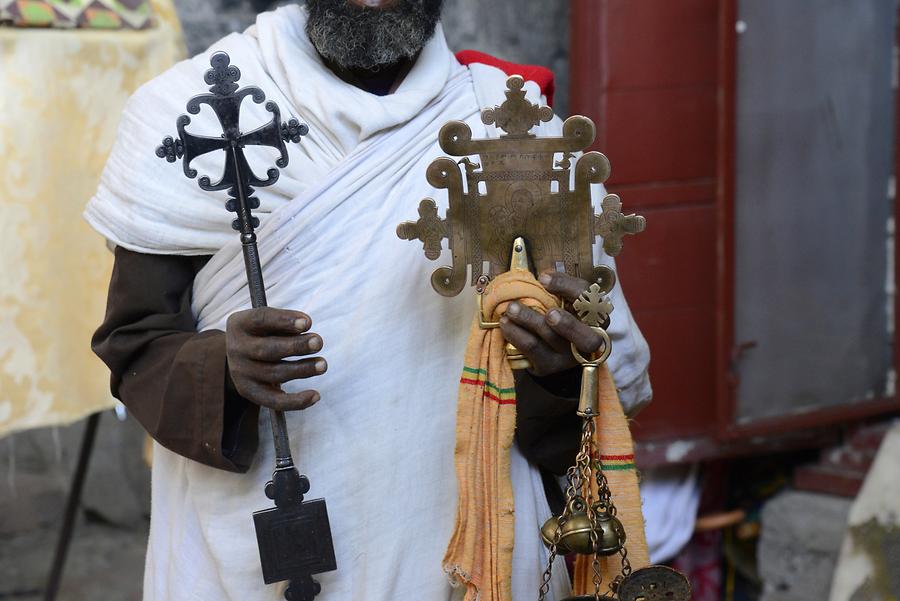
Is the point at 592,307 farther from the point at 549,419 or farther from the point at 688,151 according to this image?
the point at 688,151

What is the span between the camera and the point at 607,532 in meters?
2.00

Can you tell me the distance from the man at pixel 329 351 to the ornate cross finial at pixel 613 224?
0.25 metres

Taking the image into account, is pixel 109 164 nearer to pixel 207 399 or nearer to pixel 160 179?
pixel 160 179

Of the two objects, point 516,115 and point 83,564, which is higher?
point 516,115

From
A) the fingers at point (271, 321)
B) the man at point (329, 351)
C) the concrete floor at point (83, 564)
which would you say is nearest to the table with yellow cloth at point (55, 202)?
the man at point (329, 351)

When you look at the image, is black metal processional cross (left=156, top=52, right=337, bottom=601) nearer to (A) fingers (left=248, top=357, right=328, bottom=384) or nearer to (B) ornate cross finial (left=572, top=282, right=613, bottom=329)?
(A) fingers (left=248, top=357, right=328, bottom=384)

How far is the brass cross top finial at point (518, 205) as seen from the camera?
2.03m

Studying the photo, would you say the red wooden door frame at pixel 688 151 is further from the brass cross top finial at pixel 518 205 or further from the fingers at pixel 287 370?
the fingers at pixel 287 370

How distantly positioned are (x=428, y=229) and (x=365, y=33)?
52 centimetres

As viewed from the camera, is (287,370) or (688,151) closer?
(287,370)

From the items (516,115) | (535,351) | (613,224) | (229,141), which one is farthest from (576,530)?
(229,141)

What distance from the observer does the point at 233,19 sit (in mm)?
4125

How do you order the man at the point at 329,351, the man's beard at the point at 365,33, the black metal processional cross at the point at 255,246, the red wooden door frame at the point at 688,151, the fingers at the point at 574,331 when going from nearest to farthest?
1. the fingers at the point at 574,331
2. the black metal processional cross at the point at 255,246
3. the man at the point at 329,351
4. the man's beard at the point at 365,33
5. the red wooden door frame at the point at 688,151

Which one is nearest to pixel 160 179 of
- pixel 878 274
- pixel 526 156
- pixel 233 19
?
pixel 526 156
